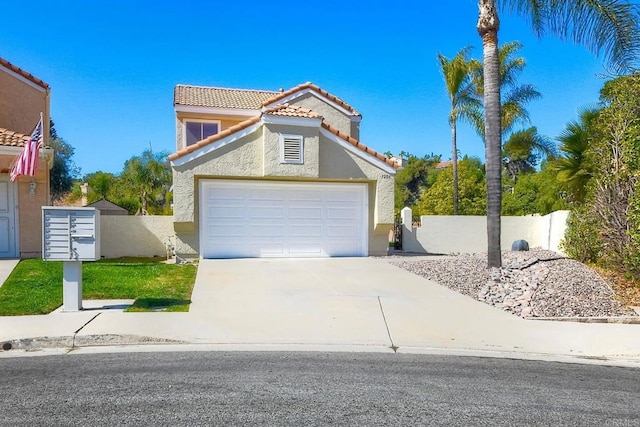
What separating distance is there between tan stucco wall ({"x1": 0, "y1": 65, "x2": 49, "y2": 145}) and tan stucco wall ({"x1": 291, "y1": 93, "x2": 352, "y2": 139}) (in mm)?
8924

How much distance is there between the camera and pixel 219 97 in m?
19.4

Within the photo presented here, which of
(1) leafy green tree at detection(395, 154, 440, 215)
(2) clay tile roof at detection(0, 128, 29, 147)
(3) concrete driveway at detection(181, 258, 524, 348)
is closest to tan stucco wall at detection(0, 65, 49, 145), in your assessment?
(2) clay tile roof at detection(0, 128, 29, 147)

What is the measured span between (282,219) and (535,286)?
756cm

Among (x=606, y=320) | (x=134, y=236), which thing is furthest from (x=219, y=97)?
(x=606, y=320)

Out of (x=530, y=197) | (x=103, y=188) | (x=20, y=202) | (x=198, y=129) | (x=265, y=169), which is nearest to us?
(x=20, y=202)

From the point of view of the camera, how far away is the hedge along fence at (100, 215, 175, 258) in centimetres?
1508

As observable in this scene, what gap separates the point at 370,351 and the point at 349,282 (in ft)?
14.5

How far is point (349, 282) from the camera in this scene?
1023 centimetres

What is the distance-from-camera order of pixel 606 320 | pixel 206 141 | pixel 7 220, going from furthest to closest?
1. pixel 206 141
2. pixel 7 220
3. pixel 606 320

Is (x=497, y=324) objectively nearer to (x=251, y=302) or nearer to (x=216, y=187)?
(x=251, y=302)

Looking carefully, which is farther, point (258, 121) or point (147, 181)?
point (147, 181)

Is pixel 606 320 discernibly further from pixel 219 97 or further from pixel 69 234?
pixel 219 97

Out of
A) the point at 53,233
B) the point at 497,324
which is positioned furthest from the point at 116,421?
the point at 497,324

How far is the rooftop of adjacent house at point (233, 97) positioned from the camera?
709 inches
